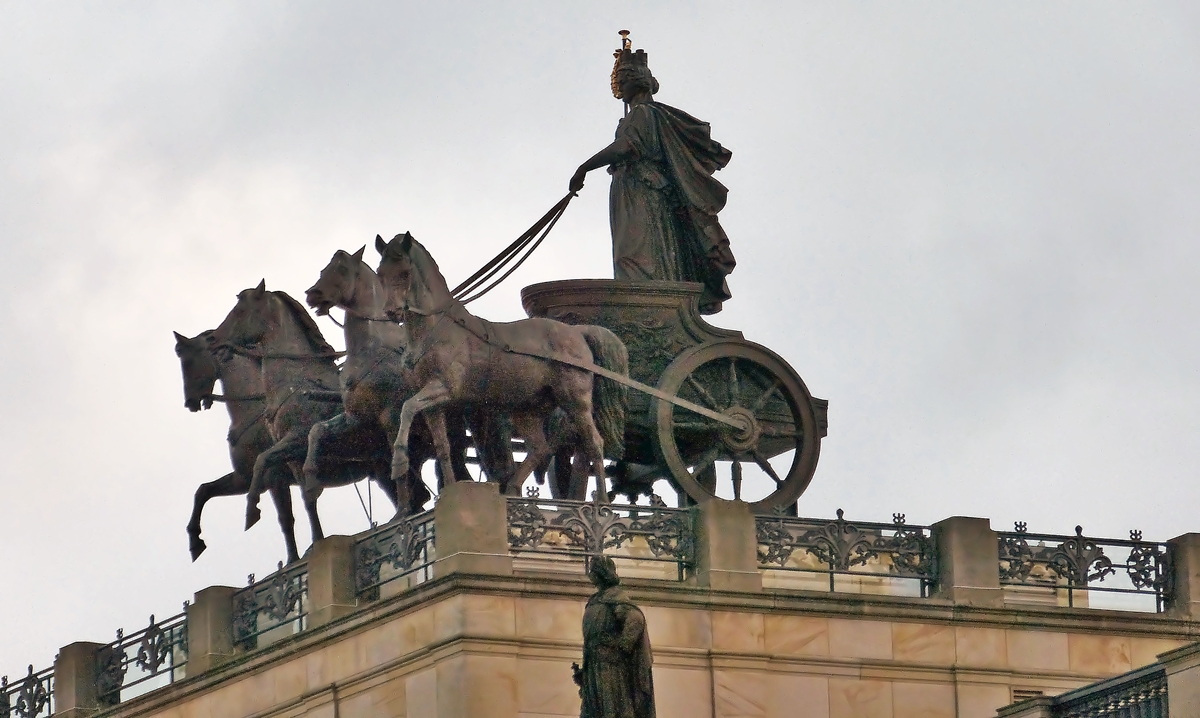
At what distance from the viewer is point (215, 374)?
47.0m

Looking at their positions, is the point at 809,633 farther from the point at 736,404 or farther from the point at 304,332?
the point at 304,332

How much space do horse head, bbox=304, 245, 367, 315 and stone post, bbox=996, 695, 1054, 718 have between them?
8465mm

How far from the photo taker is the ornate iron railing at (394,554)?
42094 millimetres

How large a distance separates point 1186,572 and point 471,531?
7477mm

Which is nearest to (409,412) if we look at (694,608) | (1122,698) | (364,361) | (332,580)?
(364,361)

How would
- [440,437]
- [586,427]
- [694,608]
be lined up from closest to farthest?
[694,608]
[440,437]
[586,427]

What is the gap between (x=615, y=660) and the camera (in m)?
37.6

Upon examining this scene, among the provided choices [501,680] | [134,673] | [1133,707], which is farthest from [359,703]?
[1133,707]

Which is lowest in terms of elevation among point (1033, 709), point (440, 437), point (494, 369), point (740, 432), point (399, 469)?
point (1033, 709)

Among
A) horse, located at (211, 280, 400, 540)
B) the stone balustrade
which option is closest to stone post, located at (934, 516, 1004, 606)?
the stone balustrade

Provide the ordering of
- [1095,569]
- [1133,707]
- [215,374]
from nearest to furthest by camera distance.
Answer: [1133,707] < [1095,569] < [215,374]

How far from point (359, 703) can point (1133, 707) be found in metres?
8.53

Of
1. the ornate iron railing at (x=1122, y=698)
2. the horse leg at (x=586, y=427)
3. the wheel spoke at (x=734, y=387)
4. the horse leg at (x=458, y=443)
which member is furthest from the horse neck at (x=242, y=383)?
the ornate iron railing at (x=1122, y=698)

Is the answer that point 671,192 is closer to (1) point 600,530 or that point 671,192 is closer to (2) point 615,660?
(1) point 600,530
